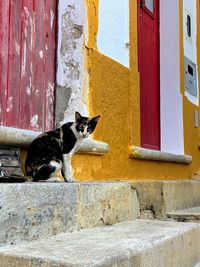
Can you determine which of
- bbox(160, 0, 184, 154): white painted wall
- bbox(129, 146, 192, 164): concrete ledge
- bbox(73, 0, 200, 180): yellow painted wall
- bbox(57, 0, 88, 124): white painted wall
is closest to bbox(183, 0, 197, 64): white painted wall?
bbox(160, 0, 184, 154): white painted wall

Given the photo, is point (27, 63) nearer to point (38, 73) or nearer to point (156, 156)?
point (38, 73)

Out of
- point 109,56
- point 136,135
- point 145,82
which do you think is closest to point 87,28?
point 109,56

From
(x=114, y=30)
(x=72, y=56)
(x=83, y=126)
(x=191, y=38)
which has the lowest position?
(x=83, y=126)

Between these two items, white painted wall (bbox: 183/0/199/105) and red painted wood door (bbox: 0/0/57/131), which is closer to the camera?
red painted wood door (bbox: 0/0/57/131)

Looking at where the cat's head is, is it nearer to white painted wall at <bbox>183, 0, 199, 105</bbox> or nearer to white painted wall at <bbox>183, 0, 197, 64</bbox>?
white painted wall at <bbox>183, 0, 199, 105</bbox>

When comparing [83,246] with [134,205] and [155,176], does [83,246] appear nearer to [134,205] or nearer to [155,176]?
[134,205]

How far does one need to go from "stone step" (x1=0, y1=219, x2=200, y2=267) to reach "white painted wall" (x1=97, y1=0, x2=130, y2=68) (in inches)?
59.6

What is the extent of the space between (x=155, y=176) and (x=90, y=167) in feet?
4.51

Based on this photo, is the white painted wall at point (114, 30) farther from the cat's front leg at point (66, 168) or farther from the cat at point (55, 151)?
the cat's front leg at point (66, 168)

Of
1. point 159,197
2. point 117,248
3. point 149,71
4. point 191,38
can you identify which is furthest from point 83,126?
point 191,38

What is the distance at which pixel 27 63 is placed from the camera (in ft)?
10.5

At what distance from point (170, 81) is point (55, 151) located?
2.97m

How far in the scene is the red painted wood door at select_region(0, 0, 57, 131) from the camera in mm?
3010

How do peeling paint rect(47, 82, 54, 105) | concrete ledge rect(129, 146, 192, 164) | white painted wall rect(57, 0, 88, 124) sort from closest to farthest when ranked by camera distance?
1. peeling paint rect(47, 82, 54, 105)
2. white painted wall rect(57, 0, 88, 124)
3. concrete ledge rect(129, 146, 192, 164)
